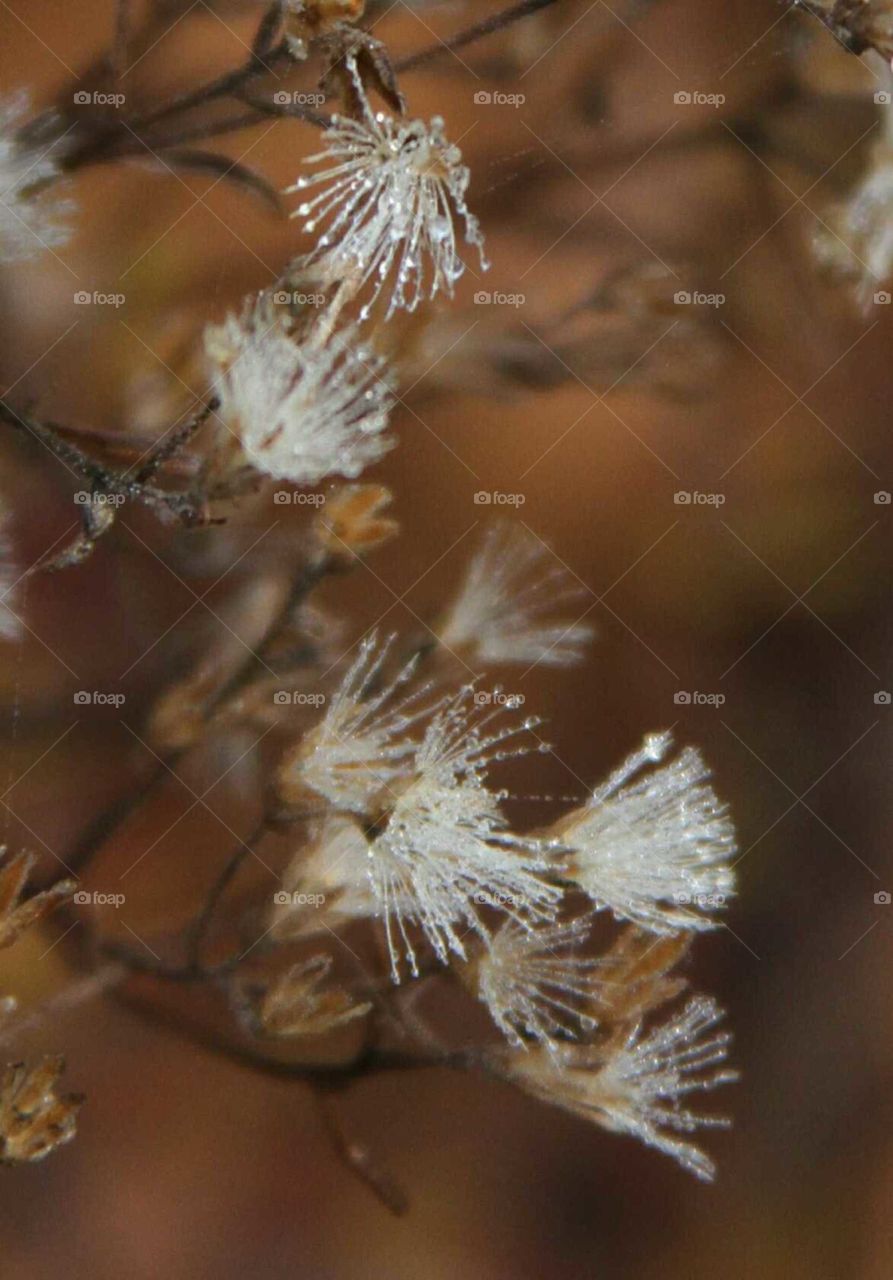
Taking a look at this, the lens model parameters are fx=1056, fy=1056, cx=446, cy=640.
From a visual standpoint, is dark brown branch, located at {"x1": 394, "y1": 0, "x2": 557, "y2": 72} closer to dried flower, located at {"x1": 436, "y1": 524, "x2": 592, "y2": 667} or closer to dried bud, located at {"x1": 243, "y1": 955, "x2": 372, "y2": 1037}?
Result: dried flower, located at {"x1": 436, "y1": 524, "x2": 592, "y2": 667}

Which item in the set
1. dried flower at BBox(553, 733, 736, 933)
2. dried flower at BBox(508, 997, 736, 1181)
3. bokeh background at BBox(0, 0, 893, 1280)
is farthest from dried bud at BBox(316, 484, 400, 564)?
dried flower at BBox(508, 997, 736, 1181)

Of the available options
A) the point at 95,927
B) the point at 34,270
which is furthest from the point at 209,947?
the point at 34,270

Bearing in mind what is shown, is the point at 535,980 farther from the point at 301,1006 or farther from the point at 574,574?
the point at 574,574

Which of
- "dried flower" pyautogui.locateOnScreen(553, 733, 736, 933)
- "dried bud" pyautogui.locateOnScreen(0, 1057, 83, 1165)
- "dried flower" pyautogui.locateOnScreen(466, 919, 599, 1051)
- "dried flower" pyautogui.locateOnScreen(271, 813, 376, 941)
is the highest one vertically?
"dried flower" pyautogui.locateOnScreen(553, 733, 736, 933)

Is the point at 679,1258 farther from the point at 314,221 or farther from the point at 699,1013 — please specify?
the point at 314,221

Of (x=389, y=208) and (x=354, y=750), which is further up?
(x=389, y=208)

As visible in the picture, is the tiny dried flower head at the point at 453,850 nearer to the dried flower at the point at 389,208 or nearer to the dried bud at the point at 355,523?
the dried bud at the point at 355,523

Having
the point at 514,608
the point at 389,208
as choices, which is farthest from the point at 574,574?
the point at 389,208
